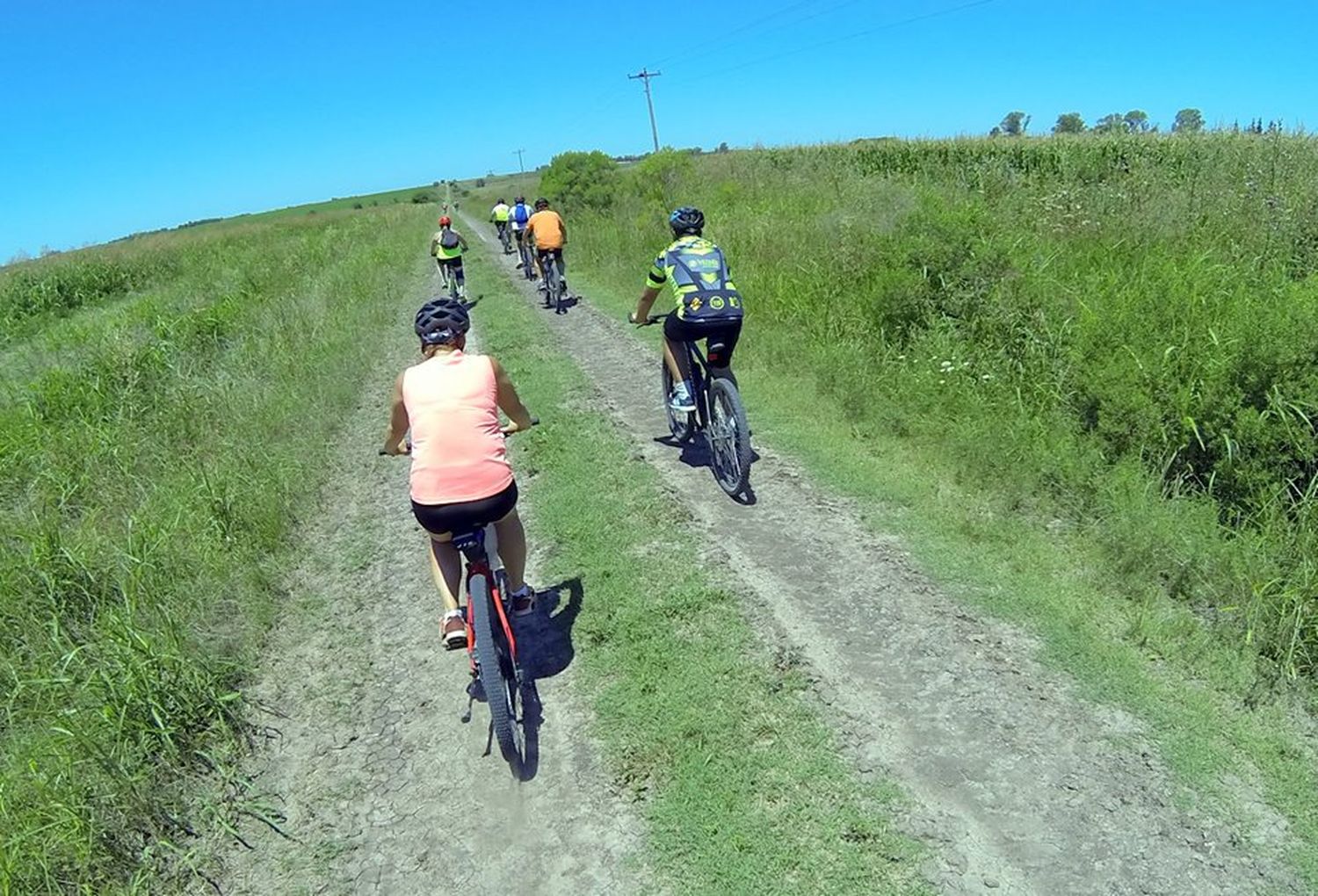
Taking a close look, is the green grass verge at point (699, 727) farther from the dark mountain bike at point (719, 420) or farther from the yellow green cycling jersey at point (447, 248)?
the yellow green cycling jersey at point (447, 248)

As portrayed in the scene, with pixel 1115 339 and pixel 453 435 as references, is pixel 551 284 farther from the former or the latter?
pixel 453 435

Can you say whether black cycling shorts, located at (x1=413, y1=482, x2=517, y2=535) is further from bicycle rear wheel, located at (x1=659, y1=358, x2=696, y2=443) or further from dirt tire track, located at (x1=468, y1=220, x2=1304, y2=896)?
bicycle rear wheel, located at (x1=659, y1=358, x2=696, y2=443)

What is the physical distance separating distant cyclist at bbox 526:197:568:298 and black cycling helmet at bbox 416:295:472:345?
1030 cm

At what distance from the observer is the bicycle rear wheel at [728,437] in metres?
5.60

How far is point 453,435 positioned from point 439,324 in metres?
0.55

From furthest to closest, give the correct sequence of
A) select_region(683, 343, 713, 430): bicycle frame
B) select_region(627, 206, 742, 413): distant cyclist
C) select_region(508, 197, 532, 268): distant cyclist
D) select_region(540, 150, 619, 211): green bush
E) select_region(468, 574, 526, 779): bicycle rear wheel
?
select_region(540, 150, 619, 211): green bush → select_region(508, 197, 532, 268): distant cyclist → select_region(683, 343, 713, 430): bicycle frame → select_region(627, 206, 742, 413): distant cyclist → select_region(468, 574, 526, 779): bicycle rear wheel

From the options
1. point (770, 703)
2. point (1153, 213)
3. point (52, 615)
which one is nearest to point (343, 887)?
point (770, 703)

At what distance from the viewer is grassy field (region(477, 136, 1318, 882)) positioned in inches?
141

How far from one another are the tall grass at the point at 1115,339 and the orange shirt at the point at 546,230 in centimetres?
326

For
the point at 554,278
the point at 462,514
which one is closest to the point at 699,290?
the point at 462,514

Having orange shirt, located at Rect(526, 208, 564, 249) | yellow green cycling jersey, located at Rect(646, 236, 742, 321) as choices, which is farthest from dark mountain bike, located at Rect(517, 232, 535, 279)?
yellow green cycling jersey, located at Rect(646, 236, 742, 321)

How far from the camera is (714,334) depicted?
5.80 m

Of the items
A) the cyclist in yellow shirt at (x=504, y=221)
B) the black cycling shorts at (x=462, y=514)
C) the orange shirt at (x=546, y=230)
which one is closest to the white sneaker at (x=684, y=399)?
the black cycling shorts at (x=462, y=514)

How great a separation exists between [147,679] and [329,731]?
973 mm
